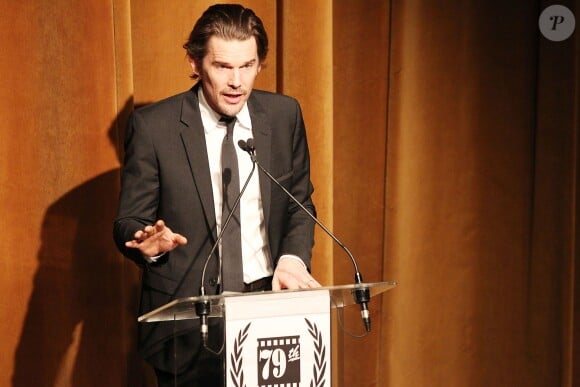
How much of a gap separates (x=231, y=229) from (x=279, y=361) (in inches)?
21.0

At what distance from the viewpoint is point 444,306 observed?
369cm

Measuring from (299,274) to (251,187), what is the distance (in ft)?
0.99

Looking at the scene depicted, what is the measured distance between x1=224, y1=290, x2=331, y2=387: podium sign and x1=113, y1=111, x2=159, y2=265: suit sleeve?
1.72 feet

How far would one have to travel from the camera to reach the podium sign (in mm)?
2008

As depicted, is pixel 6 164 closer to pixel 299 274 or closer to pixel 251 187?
pixel 251 187

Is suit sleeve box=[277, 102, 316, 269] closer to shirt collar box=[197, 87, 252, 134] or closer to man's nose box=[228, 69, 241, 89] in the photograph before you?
shirt collar box=[197, 87, 252, 134]

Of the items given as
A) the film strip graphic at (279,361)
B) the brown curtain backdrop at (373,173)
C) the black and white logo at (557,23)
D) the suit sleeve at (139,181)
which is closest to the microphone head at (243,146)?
the suit sleeve at (139,181)

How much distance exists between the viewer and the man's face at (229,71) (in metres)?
2.48

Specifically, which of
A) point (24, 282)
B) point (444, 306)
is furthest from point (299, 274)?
point (444, 306)

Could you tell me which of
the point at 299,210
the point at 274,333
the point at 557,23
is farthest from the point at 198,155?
the point at 557,23

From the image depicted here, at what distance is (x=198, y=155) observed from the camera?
252cm

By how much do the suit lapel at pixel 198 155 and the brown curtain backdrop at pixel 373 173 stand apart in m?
0.64

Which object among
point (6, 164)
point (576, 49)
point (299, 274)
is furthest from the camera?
point (576, 49)

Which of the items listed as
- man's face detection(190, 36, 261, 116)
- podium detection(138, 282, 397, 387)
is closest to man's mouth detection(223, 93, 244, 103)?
man's face detection(190, 36, 261, 116)
